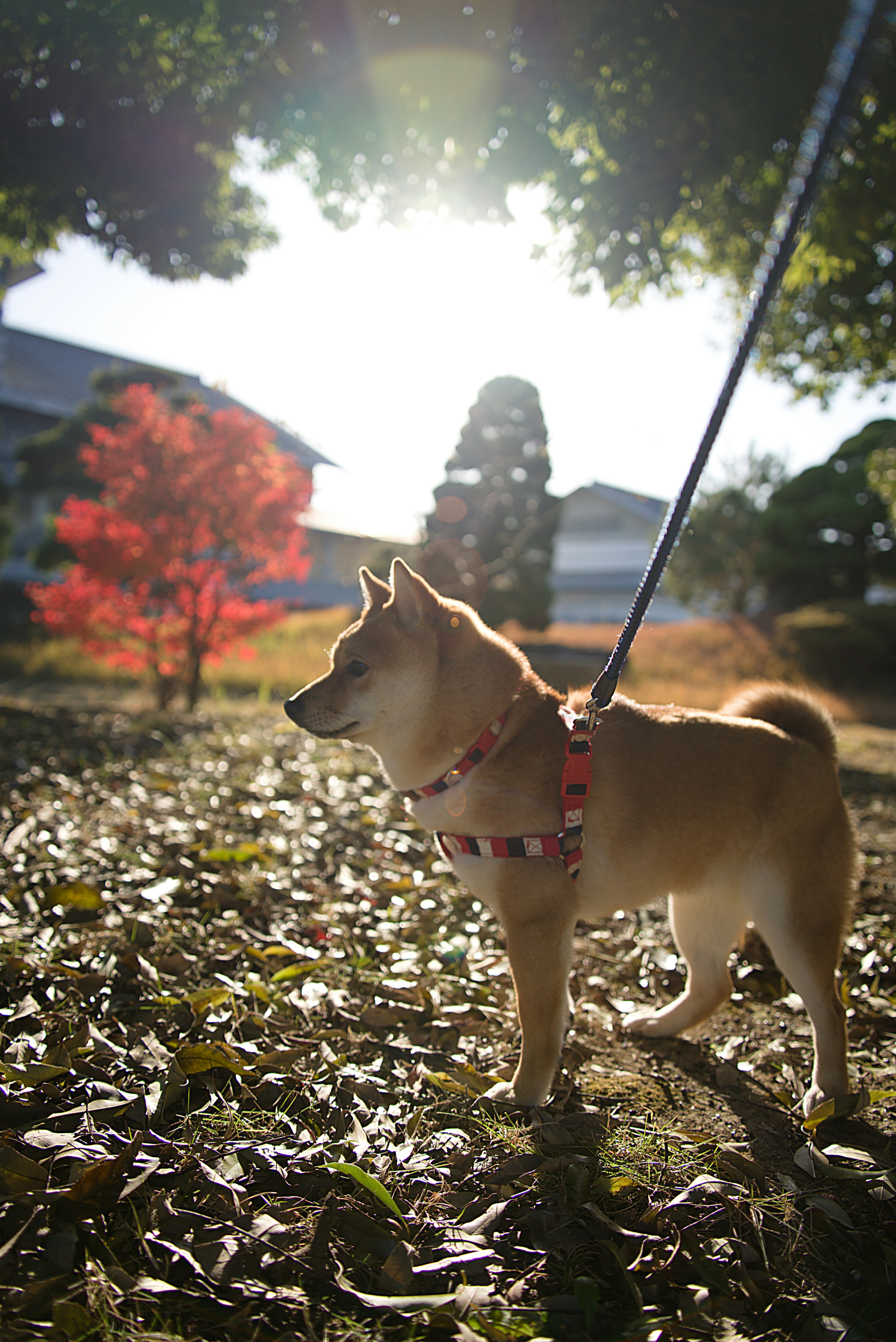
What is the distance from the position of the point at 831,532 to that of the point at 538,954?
75.3 feet

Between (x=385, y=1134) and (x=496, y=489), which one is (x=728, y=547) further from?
(x=385, y=1134)

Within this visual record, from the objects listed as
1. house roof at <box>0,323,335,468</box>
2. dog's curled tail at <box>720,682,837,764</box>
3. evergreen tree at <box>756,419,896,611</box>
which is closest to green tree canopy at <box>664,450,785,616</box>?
evergreen tree at <box>756,419,896,611</box>

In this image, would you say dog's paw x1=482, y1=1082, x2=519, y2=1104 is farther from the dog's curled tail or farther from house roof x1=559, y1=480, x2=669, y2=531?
house roof x1=559, y1=480, x2=669, y2=531

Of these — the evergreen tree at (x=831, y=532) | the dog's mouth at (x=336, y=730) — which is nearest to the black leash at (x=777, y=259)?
the dog's mouth at (x=336, y=730)

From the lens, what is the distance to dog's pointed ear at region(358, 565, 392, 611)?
2703mm

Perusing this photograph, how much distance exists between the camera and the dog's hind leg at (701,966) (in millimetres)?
2715

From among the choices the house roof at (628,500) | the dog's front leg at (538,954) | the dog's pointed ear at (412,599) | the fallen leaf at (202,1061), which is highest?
the house roof at (628,500)

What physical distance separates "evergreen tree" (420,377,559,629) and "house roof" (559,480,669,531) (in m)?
15.1

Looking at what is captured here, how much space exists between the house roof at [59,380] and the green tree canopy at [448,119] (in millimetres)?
15557

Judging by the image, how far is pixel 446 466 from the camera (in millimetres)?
18172

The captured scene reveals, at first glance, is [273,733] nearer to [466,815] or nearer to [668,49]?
[466,815]

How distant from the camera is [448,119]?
6152 mm

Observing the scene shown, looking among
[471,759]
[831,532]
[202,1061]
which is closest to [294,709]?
[471,759]

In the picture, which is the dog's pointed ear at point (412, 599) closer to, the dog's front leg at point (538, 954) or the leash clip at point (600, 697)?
the leash clip at point (600, 697)
